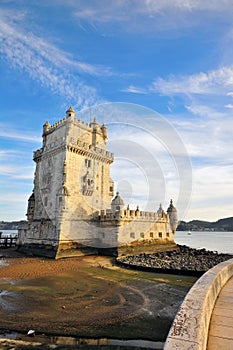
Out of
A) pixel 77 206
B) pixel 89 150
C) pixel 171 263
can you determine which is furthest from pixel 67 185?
pixel 171 263

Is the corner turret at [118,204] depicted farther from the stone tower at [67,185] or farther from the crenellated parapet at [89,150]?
the crenellated parapet at [89,150]

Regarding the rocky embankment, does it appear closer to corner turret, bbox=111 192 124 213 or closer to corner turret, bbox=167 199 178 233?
corner turret, bbox=111 192 124 213

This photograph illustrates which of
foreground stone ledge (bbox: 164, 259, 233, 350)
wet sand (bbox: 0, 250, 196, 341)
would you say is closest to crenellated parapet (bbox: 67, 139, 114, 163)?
wet sand (bbox: 0, 250, 196, 341)

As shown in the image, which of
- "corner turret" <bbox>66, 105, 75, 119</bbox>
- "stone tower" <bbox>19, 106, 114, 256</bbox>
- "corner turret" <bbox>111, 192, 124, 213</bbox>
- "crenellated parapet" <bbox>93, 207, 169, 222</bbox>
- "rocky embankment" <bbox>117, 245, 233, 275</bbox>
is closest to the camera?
"rocky embankment" <bbox>117, 245, 233, 275</bbox>

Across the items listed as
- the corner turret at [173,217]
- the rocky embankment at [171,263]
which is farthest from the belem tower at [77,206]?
the rocky embankment at [171,263]

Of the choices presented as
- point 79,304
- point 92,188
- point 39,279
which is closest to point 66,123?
point 92,188

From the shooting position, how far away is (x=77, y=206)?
3092 centimetres

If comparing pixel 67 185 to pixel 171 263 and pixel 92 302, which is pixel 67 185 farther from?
pixel 92 302

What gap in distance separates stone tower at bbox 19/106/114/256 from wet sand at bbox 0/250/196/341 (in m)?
9.17

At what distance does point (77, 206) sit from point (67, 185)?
3.11 m

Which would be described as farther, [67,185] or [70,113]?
[70,113]

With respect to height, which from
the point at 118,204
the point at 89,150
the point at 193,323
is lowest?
the point at 193,323

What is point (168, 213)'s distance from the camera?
40.8 meters

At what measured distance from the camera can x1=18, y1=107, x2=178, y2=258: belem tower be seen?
96.7 ft
